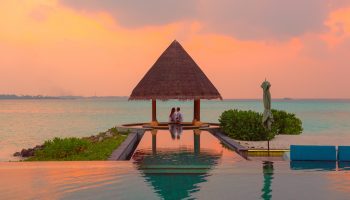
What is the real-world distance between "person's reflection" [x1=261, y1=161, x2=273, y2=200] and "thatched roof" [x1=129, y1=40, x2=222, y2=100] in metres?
12.9

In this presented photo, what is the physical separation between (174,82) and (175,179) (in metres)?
Result: 15.4

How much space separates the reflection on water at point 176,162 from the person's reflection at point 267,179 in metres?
1.49

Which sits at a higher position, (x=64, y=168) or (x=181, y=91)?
(x=181, y=91)

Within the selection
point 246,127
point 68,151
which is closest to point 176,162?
point 68,151

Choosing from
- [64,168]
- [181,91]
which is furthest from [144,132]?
[64,168]

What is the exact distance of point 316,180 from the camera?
11.2 m

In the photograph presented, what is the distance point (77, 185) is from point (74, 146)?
30.6ft

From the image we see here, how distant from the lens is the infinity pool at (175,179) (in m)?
9.73

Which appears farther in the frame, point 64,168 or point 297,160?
point 297,160

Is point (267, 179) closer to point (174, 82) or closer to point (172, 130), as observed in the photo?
point (172, 130)

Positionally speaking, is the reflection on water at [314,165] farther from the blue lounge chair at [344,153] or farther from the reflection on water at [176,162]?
the reflection on water at [176,162]

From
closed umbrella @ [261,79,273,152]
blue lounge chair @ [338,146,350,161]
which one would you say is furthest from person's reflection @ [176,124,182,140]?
blue lounge chair @ [338,146,350,161]

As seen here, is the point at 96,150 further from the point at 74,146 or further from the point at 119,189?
the point at 119,189

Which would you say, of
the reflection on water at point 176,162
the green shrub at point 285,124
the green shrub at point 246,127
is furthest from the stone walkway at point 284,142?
the reflection on water at point 176,162
